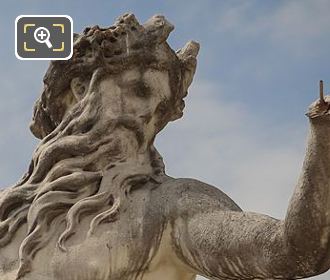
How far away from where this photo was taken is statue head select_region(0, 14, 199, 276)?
17.6 ft

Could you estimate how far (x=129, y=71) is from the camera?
19.0 ft

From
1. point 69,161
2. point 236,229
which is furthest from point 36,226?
point 236,229

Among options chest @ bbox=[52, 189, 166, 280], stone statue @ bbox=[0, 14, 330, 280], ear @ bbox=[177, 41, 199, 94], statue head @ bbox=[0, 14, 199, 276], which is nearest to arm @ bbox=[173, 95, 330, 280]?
stone statue @ bbox=[0, 14, 330, 280]

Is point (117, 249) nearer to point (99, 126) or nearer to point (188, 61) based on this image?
point (99, 126)

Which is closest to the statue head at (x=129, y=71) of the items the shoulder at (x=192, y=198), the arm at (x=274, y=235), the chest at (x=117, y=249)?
the shoulder at (x=192, y=198)

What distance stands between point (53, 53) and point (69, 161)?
89 centimetres

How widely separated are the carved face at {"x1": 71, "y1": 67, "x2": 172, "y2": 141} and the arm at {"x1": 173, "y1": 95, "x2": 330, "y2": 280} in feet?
2.65

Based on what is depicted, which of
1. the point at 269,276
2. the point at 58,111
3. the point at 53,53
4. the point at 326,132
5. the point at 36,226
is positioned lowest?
the point at 269,276

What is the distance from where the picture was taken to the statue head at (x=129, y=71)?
5750mm

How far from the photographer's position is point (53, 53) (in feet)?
19.9

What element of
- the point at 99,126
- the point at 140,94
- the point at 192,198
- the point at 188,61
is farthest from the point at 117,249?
the point at 188,61

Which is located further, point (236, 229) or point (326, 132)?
point (236, 229)

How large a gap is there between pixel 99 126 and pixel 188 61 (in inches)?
31.6

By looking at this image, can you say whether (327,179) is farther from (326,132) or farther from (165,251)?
(165,251)
